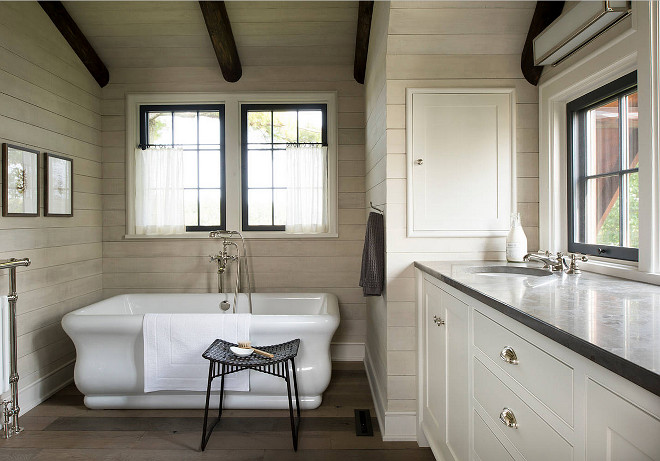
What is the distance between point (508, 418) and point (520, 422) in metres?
0.07

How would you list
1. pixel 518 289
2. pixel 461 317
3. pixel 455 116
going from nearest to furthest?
pixel 518 289 → pixel 461 317 → pixel 455 116

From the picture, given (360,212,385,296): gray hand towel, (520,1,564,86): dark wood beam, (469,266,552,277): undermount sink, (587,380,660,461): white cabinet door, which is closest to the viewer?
(587,380,660,461): white cabinet door

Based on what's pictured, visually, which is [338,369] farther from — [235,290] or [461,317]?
[461,317]

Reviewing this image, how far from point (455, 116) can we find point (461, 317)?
1.24m

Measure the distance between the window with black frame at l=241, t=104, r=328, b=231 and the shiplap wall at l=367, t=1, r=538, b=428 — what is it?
1424mm

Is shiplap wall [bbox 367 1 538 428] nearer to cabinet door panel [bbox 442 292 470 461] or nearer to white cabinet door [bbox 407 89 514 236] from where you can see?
white cabinet door [bbox 407 89 514 236]

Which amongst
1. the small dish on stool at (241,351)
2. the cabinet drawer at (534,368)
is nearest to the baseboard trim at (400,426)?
the small dish on stool at (241,351)

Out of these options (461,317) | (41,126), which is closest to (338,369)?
(461,317)

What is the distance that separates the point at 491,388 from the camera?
131 cm

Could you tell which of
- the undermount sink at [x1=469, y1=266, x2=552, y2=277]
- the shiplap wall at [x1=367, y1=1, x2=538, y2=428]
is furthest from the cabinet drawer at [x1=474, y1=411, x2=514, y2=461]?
the shiplap wall at [x1=367, y1=1, x2=538, y2=428]

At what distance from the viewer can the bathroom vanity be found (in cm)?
73

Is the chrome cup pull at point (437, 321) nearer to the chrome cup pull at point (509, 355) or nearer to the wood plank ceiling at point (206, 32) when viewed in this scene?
the chrome cup pull at point (509, 355)

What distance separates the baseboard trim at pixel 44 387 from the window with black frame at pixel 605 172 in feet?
11.1

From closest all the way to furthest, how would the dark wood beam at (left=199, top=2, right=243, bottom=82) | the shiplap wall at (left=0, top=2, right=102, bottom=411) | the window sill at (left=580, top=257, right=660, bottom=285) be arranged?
1. the window sill at (left=580, top=257, right=660, bottom=285)
2. the shiplap wall at (left=0, top=2, right=102, bottom=411)
3. the dark wood beam at (left=199, top=2, right=243, bottom=82)
